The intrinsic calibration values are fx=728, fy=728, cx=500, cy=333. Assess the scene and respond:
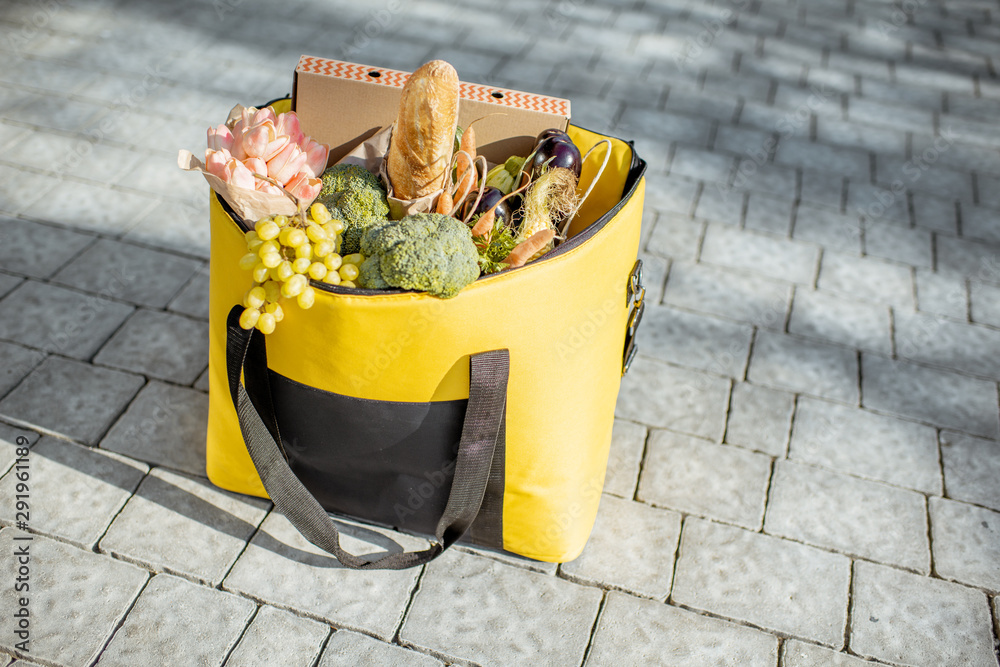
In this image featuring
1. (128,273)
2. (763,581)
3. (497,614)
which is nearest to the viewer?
(497,614)

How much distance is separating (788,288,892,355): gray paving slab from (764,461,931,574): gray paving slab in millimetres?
644

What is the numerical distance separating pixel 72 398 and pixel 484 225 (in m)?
1.45

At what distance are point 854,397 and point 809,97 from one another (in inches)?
92.1

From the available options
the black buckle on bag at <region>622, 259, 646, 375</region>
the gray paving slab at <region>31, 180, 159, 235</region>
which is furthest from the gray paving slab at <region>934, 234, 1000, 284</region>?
the gray paving slab at <region>31, 180, 159, 235</region>

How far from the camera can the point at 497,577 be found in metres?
1.83

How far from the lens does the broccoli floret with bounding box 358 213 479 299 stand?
1302mm

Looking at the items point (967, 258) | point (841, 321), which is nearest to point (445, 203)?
point (841, 321)

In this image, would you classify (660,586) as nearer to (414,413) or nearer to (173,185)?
(414,413)

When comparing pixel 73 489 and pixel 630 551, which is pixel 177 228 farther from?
pixel 630 551

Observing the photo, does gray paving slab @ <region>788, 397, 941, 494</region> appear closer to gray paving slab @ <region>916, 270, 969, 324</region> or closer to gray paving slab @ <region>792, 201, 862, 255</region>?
gray paving slab @ <region>916, 270, 969, 324</region>

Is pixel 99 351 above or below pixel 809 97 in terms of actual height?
below

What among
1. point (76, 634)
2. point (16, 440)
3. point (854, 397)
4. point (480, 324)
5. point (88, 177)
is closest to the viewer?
point (480, 324)

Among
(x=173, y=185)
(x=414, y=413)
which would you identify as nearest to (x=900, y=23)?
(x=173, y=185)

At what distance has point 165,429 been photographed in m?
2.11
